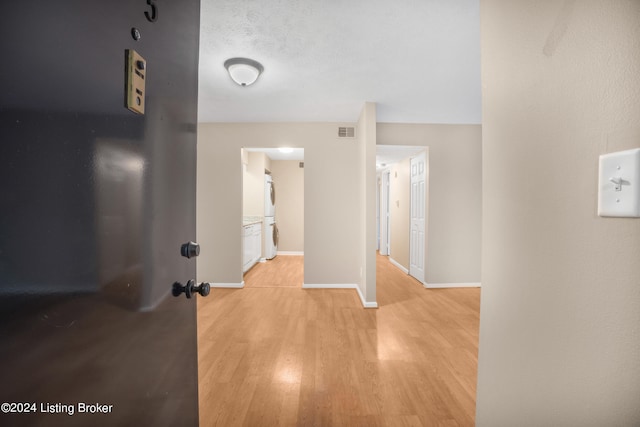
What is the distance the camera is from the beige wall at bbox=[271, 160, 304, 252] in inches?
298

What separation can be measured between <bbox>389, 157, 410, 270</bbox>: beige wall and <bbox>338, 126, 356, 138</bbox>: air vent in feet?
5.50

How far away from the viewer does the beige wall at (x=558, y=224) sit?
1.69 feet

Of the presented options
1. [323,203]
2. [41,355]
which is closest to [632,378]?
[41,355]

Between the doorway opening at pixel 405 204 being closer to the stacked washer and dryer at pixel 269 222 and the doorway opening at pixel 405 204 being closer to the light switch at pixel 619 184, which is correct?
the stacked washer and dryer at pixel 269 222

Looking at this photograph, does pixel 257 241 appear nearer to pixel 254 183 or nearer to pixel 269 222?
pixel 269 222

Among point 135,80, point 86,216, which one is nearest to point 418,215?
point 135,80

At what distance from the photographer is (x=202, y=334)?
2.66 metres

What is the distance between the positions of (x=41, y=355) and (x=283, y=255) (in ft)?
23.2

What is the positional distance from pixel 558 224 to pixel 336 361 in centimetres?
199

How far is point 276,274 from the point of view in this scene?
5.25 m

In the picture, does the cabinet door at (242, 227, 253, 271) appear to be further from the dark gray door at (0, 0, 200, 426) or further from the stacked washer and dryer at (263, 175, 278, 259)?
the dark gray door at (0, 0, 200, 426)

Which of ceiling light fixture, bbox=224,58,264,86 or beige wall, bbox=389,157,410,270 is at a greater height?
ceiling light fixture, bbox=224,58,264,86

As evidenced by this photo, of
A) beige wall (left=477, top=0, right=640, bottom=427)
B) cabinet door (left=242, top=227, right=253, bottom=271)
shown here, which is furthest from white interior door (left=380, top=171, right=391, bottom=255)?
beige wall (left=477, top=0, right=640, bottom=427)

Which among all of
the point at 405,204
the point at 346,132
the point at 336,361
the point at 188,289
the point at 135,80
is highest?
the point at 346,132
